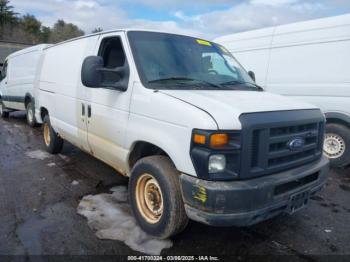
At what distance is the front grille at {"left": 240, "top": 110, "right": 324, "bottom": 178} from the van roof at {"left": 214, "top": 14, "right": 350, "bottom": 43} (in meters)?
3.41

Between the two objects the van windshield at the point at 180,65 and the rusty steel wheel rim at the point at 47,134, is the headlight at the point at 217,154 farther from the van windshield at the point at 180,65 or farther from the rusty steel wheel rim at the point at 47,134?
the rusty steel wheel rim at the point at 47,134

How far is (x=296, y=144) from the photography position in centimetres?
303

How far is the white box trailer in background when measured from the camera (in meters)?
9.41

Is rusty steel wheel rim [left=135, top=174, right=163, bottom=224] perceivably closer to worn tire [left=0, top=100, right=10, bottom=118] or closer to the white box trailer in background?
the white box trailer in background

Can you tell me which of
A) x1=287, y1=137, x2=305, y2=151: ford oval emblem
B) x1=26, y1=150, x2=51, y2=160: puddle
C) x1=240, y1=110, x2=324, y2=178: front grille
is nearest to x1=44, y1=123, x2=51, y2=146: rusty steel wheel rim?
x1=26, y1=150, x2=51, y2=160: puddle

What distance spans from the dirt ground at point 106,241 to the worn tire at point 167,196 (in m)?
0.24

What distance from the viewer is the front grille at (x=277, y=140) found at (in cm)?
267

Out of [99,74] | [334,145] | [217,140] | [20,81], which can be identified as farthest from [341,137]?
[20,81]

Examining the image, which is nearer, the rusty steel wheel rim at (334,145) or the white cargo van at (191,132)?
the white cargo van at (191,132)

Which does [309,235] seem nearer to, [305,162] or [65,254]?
[305,162]

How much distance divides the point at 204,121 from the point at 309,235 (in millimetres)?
2011

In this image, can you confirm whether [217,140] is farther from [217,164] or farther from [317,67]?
[317,67]

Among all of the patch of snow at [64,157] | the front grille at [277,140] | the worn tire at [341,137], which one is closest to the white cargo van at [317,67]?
the worn tire at [341,137]

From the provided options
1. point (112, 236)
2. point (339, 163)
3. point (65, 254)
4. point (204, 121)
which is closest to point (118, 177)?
point (112, 236)
